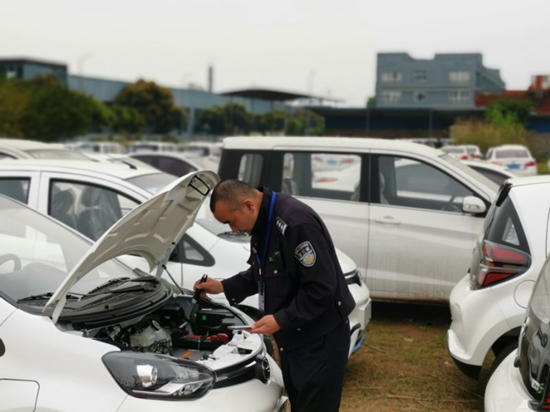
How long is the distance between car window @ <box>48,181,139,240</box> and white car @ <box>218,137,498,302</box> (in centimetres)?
217

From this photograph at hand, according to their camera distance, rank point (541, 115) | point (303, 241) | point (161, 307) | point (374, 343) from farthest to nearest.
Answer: point (541, 115) < point (374, 343) < point (161, 307) < point (303, 241)

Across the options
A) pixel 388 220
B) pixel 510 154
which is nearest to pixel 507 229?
pixel 388 220

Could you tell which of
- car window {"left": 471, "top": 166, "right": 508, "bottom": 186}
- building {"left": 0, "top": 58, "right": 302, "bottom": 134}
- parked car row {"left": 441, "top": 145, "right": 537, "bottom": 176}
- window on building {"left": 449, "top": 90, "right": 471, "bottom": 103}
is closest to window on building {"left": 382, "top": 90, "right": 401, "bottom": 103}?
window on building {"left": 449, "top": 90, "right": 471, "bottom": 103}

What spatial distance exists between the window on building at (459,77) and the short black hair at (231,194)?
60.8 meters

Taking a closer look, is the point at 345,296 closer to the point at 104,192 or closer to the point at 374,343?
the point at 104,192

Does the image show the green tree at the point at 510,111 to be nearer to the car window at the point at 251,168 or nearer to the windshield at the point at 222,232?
the car window at the point at 251,168

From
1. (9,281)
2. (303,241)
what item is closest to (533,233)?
(303,241)

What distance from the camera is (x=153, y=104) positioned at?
76.7 meters

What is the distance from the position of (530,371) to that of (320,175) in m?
4.86

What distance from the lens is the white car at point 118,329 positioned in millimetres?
2918

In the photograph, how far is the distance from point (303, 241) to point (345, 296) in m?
0.39

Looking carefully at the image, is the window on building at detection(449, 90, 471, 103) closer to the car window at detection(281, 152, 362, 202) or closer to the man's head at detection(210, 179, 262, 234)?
the car window at detection(281, 152, 362, 202)

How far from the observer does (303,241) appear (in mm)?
3420

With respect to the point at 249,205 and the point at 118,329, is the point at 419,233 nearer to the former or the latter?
the point at 249,205
